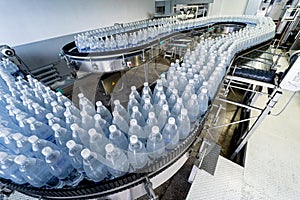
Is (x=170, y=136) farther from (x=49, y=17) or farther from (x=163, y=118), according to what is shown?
(x=49, y=17)

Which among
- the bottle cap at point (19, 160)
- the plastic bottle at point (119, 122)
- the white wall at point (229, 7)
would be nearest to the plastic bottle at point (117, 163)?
the plastic bottle at point (119, 122)

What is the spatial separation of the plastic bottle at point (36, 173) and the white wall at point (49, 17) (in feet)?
7.05

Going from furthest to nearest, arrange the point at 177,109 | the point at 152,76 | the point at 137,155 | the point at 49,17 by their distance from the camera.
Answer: the point at 152,76
the point at 49,17
the point at 177,109
the point at 137,155

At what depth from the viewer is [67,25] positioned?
2.19m

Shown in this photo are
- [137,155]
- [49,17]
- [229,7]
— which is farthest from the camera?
[229,7]

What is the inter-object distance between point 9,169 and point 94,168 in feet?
0.92

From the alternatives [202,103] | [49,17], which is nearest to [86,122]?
[202,103]

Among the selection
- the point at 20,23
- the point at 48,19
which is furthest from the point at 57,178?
the point at 48,19

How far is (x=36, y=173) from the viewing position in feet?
1.47

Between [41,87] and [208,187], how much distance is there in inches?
54.3

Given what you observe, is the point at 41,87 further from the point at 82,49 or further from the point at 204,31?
the point at 204,31

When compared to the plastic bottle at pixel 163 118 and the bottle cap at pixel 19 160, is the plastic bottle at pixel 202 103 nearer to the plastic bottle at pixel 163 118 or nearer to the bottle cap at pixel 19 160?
the plastic bottle at pixel 163 118

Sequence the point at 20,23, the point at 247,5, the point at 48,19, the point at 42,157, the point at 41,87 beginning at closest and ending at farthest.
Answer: the point at 42,157
the point at 41,87
the point at 20,23
the point at 48,19
the point at 247,5

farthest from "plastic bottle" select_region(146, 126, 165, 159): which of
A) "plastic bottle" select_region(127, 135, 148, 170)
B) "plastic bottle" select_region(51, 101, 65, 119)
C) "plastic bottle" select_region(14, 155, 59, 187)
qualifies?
"plastic bottle" select_region(51, 101, 65, 119)
